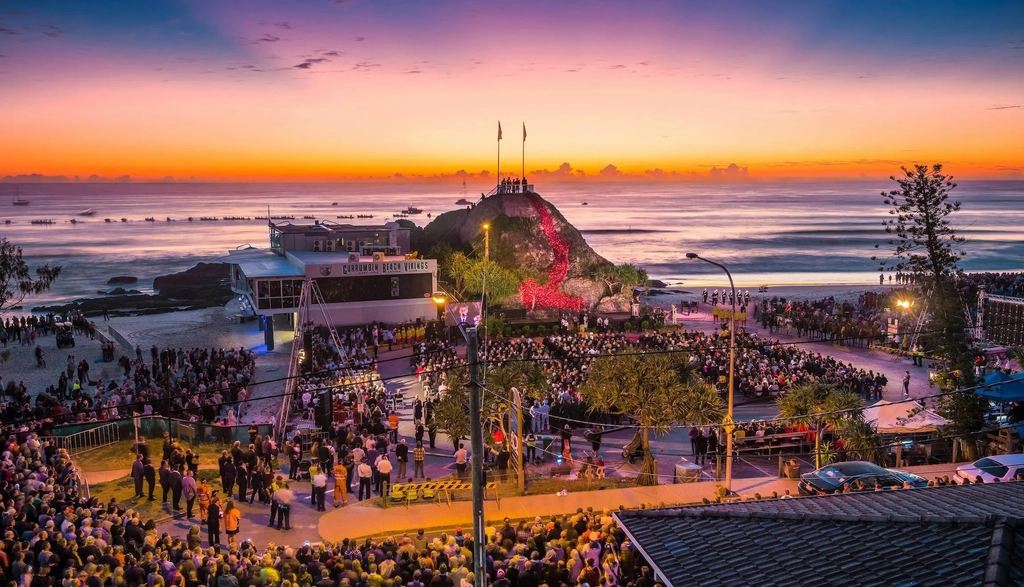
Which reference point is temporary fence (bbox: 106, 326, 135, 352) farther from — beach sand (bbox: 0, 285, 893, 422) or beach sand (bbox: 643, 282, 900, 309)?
beach sand (bbox: 643, 282, 900, 309)

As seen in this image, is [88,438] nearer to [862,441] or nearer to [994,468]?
[862,441]

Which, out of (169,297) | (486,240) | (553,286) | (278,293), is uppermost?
(486,240)

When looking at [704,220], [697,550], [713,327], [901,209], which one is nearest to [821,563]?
[697,550]

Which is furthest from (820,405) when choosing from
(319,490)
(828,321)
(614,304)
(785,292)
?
(785,292)

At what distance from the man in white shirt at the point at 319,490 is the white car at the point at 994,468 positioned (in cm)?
1381

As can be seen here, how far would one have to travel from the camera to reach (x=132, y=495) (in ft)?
56.5

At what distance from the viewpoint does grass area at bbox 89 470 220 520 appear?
1617 cm

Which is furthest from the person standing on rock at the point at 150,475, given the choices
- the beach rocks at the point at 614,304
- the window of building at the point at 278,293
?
the beach rocks at the point at 614,304

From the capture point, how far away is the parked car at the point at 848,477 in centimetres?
1728

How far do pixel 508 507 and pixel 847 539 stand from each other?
10052mm

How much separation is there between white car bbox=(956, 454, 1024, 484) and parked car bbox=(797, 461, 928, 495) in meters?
1.28

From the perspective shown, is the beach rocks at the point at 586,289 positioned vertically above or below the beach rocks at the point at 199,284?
above

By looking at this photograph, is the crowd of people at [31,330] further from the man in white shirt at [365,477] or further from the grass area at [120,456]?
the man in white shirt at [365,477]

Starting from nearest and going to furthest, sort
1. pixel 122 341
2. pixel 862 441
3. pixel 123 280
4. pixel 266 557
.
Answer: pixel 266 557, pixel 862 441, pixel 122 341, pixel 123 280
